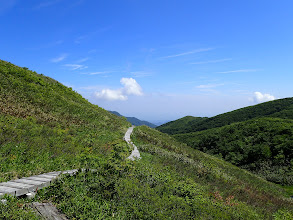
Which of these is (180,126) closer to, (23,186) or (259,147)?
(259,147)

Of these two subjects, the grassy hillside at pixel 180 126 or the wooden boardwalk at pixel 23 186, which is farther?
the grassy hillside at pixel 180 126

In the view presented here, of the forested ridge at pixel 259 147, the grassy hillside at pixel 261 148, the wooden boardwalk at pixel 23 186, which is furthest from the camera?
the forested ridge at pixel 259 147

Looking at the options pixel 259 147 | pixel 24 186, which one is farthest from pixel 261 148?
pixel 24 186

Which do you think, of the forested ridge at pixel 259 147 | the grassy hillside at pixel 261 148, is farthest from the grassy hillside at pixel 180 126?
the grassy hillside at pixel 261 148

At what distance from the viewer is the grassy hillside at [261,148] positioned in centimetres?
3885

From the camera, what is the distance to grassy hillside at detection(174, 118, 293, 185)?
38850mm

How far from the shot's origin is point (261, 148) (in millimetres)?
46375

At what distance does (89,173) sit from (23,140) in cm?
Result: 512

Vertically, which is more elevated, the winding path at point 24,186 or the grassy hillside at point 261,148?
the winding path at point 24,186

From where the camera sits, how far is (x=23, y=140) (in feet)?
33.7

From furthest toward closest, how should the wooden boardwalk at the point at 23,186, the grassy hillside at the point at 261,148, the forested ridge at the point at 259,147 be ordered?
the forested ridge at the point at 259,147 → the grassy hillside at the point at 261,148 → the wooden boardwalk at the point at 23,186

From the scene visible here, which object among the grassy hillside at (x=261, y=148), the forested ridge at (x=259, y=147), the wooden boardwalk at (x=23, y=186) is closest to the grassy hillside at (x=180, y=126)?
the forested ridge at (x=259, y=147)

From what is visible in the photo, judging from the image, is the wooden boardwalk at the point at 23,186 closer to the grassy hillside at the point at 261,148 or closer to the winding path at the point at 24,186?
the winding path at the point at 24,186

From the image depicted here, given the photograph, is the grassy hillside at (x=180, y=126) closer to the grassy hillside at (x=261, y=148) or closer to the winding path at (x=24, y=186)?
the grassy hillside at (x=261, y=148)
